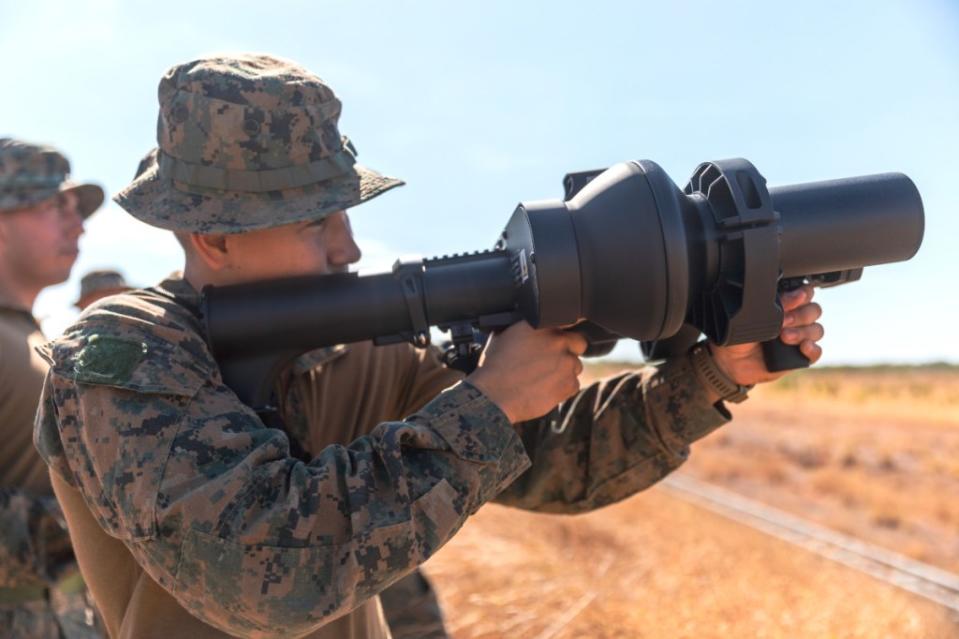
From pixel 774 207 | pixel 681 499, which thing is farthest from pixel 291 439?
pixel 681 499

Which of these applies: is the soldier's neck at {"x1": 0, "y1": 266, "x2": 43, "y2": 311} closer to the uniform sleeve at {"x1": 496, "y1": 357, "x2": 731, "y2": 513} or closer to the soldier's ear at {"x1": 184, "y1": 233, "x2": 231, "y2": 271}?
the soldier's ear at {"x1": 184, "y1": 233, "x2": 231, "y2": 271}

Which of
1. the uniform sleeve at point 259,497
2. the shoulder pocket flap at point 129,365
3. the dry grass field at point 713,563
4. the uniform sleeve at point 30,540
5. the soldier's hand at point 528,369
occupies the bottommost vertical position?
the dry grass field at point 713,563

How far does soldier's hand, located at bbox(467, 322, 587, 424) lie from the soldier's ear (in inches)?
29.3

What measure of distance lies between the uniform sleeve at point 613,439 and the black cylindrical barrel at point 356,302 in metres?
0.64

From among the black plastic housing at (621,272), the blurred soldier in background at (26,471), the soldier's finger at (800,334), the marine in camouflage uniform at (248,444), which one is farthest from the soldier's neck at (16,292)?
the soldier's finger at (800,334)

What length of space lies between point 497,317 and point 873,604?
5099 mm

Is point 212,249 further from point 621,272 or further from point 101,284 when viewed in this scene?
point 101,284

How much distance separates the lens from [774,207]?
2.05 metres

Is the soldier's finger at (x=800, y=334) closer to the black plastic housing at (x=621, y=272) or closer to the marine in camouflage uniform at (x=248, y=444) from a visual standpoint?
the black plastic housing at (x=621, y=272)

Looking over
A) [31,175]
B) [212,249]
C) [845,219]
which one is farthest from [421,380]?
[31,175]

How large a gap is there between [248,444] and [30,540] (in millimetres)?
2152

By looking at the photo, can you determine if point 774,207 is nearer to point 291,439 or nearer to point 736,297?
point 736,297

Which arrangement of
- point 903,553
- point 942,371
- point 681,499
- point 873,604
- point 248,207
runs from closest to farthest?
point 248,207, point 873,604, point 903,553, point 681,499, point 942,371

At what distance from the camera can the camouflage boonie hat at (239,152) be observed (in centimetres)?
215
